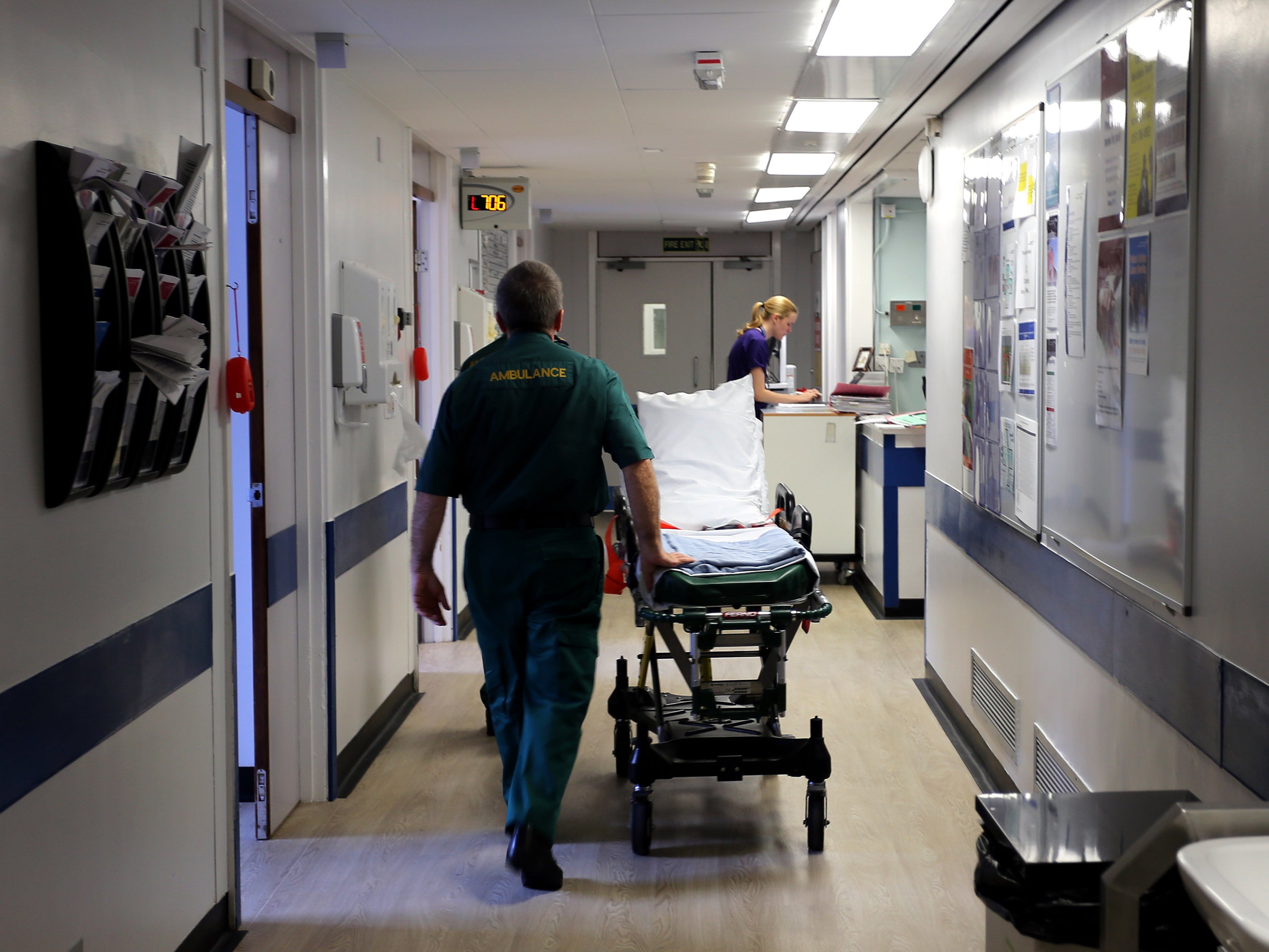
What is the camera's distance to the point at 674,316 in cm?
1129

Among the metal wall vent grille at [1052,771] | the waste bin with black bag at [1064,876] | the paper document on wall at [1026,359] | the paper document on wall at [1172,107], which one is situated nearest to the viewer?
the waste bin with black bag at [1064,876]

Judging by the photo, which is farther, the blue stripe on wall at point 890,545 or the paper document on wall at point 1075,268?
Answer: the blue stripe on wall at point 890,545

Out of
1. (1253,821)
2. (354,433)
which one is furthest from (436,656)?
(1253,821)

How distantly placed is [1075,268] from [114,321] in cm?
215

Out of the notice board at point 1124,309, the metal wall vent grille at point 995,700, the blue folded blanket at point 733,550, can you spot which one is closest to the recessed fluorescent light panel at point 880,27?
the notice board at point 1124,309

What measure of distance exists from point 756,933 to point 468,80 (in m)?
2.90

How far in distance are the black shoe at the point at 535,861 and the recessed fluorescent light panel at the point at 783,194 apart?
5.33m

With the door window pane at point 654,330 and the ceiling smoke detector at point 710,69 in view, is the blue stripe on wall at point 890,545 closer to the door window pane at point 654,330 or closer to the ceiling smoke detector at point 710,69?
the ceiling smoke detector at point 710,69

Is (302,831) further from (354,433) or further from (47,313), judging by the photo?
(47,313)

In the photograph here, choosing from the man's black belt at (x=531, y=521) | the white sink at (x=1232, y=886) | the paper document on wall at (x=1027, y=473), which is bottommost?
the white sink at (x=1232, y=886)

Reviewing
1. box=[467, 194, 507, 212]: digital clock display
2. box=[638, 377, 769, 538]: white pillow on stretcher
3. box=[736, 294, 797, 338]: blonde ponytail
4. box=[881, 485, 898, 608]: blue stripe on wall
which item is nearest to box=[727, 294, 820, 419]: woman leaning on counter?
box=[736, 294, 797, 338]: blonde ponytail

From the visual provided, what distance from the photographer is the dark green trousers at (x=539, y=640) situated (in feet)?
10.0

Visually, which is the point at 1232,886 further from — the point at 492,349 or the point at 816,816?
the point at 492,349

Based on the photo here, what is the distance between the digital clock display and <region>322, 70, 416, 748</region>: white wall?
84 cm
